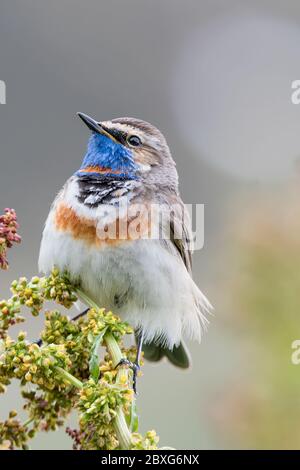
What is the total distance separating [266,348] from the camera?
8.91ft

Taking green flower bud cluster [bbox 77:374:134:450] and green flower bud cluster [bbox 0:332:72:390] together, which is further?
green flower bud cluster [bbox 0:332:72:390]

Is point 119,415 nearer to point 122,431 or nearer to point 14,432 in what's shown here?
point 122,431

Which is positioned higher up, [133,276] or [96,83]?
[96,83]

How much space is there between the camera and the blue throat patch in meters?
4.13

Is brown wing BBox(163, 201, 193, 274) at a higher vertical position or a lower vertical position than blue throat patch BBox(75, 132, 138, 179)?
lower

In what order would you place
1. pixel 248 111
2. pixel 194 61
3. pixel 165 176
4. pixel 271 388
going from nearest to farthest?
pixel 271 388
pixel 165 176
pixel 248 111
pixel 194 61

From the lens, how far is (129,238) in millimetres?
3801

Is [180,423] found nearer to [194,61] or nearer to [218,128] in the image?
[218,128]

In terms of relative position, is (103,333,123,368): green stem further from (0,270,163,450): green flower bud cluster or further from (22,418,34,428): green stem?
(22,418,34,428): green stem

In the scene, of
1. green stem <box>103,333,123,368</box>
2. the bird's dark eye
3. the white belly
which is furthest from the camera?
the bird's dark eye

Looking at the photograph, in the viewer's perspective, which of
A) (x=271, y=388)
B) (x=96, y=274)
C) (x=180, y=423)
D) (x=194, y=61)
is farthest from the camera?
(x=194, y=61)


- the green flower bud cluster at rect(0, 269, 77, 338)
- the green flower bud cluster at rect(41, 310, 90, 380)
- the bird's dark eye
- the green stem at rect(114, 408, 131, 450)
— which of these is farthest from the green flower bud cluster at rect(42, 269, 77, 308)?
the bird's dark eye

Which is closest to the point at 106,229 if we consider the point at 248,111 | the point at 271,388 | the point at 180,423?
the point at 271,388

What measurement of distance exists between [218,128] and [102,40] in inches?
151
